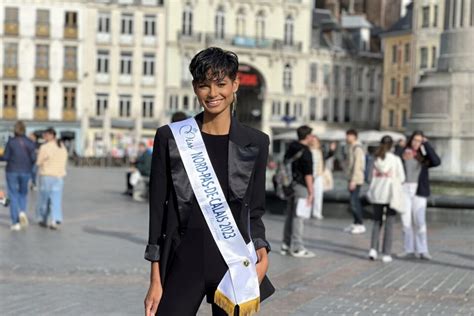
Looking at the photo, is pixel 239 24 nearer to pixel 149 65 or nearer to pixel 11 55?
pixel 149 65

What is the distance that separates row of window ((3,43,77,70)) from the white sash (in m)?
67.2

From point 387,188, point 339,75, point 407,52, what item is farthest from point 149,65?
point 387,188

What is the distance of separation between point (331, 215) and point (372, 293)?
10304mm

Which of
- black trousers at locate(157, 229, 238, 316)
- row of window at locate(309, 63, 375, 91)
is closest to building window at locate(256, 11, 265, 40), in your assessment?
row of window at locate(309, 63, 375, 91)

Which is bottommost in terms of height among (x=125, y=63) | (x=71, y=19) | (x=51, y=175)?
(x=51, y=175)

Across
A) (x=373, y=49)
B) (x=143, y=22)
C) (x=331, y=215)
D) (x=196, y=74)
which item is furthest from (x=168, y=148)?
(x=373, y=49)

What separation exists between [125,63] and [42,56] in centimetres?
570

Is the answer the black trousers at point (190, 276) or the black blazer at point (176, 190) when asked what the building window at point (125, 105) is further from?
the black trousers at point (190, 276)

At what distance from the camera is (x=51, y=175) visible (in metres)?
17.2

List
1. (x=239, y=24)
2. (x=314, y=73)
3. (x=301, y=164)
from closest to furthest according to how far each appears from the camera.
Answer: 1. (x=301, y=164)
2. (x=239, y=24)
3. (x=314, y=73)

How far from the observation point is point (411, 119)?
67.2 feet

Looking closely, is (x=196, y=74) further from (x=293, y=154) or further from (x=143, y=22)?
(x=143, y=22)

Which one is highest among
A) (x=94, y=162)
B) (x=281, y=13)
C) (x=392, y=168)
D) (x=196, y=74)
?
(x=281, y=13)

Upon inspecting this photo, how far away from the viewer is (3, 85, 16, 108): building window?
69.6 meters
